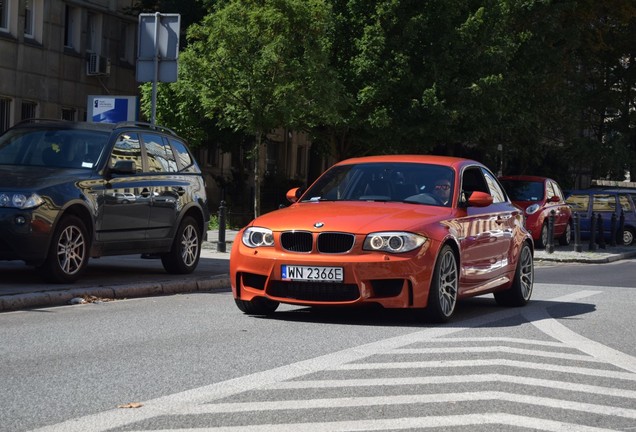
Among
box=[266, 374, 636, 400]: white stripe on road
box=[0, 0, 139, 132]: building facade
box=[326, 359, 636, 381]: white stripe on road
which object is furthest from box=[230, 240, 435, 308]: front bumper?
box=[0, 0, 139, 132]: building facade

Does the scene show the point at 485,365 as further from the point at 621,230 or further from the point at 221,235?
the point at 621,230

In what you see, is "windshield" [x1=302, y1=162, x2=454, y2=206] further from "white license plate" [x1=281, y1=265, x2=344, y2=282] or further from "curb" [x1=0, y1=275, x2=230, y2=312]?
"curb" [x1=0, y1=275, x2=230, y2=312]

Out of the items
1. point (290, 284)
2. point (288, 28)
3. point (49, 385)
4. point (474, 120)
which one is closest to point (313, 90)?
point (288, 28)

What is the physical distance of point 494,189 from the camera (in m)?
13.6

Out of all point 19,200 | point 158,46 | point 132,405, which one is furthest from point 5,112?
point 132,405

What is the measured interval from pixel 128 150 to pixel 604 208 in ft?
78.9

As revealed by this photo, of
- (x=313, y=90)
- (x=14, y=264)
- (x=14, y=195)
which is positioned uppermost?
(x=313, y=90)

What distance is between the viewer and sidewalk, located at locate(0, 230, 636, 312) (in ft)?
40.5

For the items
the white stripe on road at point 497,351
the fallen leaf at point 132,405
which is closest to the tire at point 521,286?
the white stripe on road at point 497,351

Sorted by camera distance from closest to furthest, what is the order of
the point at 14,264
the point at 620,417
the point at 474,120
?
the point at 620,417
the point at 14,264
the point at 474,120

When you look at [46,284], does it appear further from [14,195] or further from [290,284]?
[290,284]

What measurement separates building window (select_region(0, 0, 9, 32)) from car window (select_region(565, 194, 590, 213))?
16.9m

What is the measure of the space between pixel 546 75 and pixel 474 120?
4.64m

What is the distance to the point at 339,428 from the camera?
6051 mm
